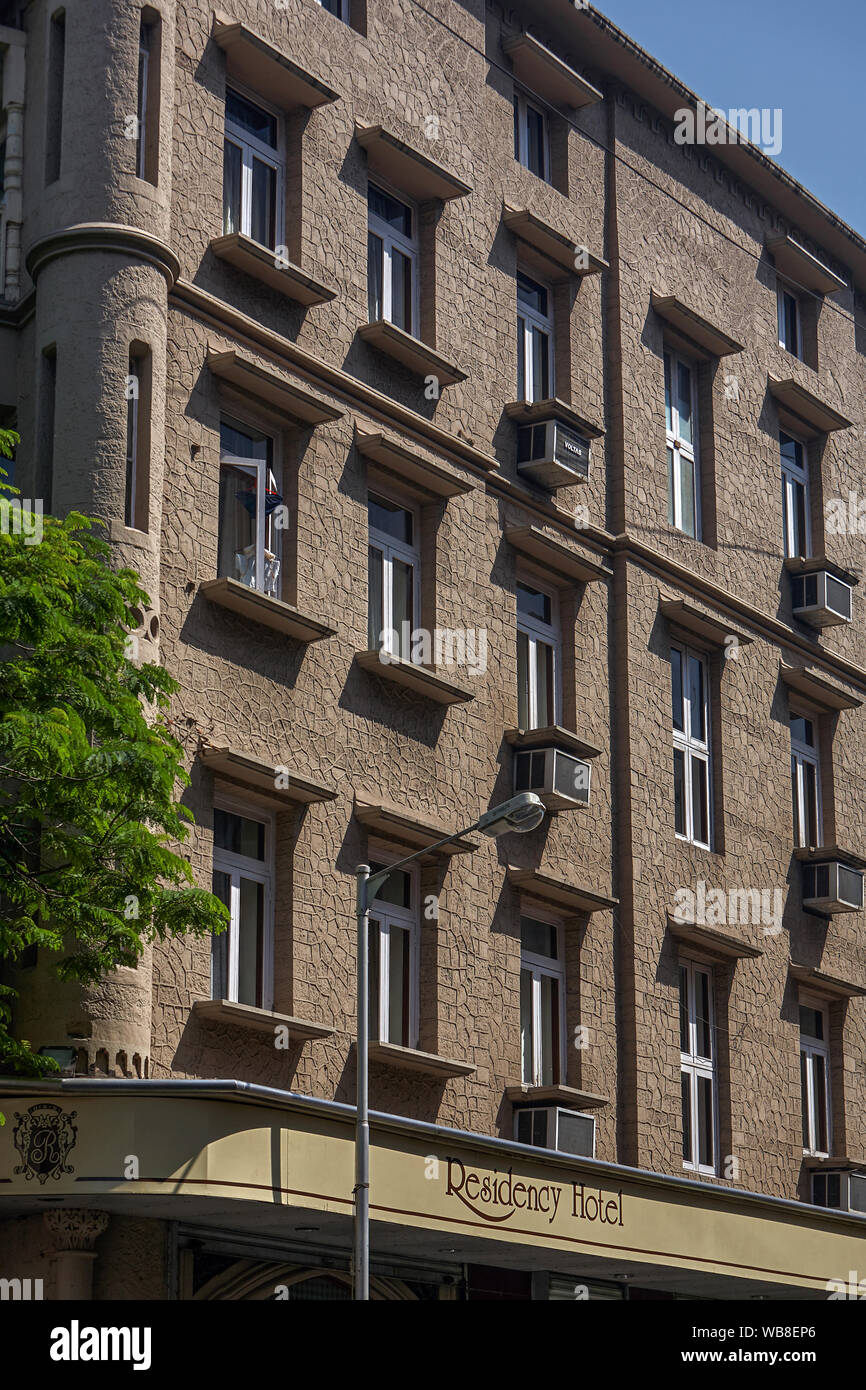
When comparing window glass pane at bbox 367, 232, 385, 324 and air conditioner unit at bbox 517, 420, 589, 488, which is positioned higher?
window glass pane at bbox 367, 232, 385, 324

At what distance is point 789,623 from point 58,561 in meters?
16.5

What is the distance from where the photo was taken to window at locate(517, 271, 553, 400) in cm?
2538

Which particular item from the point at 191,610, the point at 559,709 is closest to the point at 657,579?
the point at 559,709

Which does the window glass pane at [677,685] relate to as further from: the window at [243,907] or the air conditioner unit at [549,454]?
the window at [243,907]

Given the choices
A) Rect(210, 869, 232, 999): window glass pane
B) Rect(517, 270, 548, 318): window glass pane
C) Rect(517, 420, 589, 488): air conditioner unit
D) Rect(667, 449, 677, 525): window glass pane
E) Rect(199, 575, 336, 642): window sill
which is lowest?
Rect(210, 869, 232, 999): window glass pane

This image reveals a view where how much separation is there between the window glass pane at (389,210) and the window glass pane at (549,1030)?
344 inches

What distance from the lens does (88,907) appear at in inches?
587

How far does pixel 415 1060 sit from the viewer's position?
20.3 metres

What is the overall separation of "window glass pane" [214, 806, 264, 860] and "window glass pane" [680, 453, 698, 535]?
9.89 m

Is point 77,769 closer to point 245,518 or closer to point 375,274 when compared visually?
point 245,518

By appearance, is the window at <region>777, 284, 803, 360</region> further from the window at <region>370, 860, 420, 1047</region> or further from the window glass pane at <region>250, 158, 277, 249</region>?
the window at <region>370, 860, 420, 1047</region>

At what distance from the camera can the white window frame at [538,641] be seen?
24.3 metres

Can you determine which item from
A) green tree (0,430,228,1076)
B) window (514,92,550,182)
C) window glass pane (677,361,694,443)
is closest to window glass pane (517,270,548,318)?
window (514,92,550,182)

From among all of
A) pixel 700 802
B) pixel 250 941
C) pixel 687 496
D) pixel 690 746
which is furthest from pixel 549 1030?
pixel 687 496
